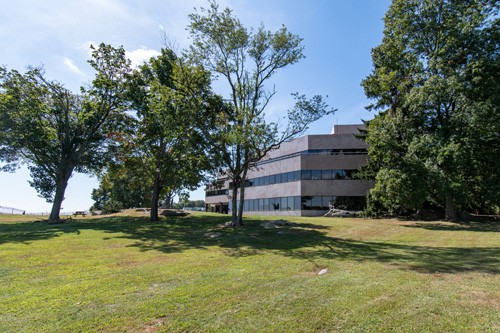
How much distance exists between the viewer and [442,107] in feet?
81.3

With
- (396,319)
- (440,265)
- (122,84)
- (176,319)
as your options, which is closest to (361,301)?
(396,319)

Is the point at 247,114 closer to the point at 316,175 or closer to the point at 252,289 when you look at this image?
the point at 252,289

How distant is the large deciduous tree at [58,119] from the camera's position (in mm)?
25203

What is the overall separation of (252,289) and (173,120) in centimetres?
1578

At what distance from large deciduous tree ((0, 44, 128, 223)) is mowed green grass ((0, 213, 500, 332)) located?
17.3 metres

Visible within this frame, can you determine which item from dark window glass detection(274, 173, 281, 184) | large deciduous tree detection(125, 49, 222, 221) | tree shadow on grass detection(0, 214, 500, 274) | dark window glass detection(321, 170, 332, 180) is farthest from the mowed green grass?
dark window glass detection(274, 173, 281, 184)

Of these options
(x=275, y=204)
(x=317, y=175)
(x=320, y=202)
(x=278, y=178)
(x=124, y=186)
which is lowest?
(x=275, y=204)

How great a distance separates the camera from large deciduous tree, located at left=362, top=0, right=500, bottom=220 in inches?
844

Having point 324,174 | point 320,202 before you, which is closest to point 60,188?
point 320,202

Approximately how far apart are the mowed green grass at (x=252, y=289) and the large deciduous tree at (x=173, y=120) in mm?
10587

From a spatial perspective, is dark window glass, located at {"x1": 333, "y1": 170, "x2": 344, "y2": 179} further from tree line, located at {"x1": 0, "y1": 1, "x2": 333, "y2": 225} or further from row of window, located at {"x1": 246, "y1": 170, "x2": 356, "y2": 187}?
tree line, located at {"x1": 0, "y1": 1, "x2": 333, "y2": 225}

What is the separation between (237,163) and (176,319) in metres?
16.7

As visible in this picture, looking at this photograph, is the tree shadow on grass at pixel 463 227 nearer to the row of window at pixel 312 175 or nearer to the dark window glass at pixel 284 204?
the row of window at pixel 312 175

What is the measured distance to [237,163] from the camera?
840 inches
